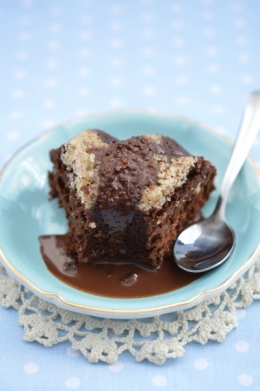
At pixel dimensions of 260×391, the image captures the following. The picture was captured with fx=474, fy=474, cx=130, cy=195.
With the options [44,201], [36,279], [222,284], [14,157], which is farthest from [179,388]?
[14,157]

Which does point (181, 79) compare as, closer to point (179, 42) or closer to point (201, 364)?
point (179, 42)

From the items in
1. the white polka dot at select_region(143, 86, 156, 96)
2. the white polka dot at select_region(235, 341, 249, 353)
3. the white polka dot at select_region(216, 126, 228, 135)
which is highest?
the white polka dot at select_region(143, 86, 156, 96)

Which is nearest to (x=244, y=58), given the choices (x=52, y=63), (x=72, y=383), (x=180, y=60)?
(x=180, y=60)

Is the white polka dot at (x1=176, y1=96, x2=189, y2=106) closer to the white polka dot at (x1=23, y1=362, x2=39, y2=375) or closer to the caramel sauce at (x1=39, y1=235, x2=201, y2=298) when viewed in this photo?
the caramel sauce at (x1=39, y1=235, x2=201, y2=298)

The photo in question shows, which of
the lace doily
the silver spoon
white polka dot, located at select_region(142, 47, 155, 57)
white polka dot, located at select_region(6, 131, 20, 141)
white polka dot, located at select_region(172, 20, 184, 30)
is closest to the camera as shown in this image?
the lace doily

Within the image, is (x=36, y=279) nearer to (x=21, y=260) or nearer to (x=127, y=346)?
(x=21, y=260)

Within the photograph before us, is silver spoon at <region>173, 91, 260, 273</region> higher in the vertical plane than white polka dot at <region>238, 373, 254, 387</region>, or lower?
higher

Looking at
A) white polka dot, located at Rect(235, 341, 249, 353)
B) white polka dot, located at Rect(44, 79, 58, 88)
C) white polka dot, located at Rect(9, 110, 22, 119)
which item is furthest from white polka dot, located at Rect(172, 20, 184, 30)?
white polka dot, located at Rect(235, 341, 249, 353)

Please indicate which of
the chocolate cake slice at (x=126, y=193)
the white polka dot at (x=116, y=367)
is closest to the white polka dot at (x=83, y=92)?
the chocolate cake slice at (x=126, y=193)
